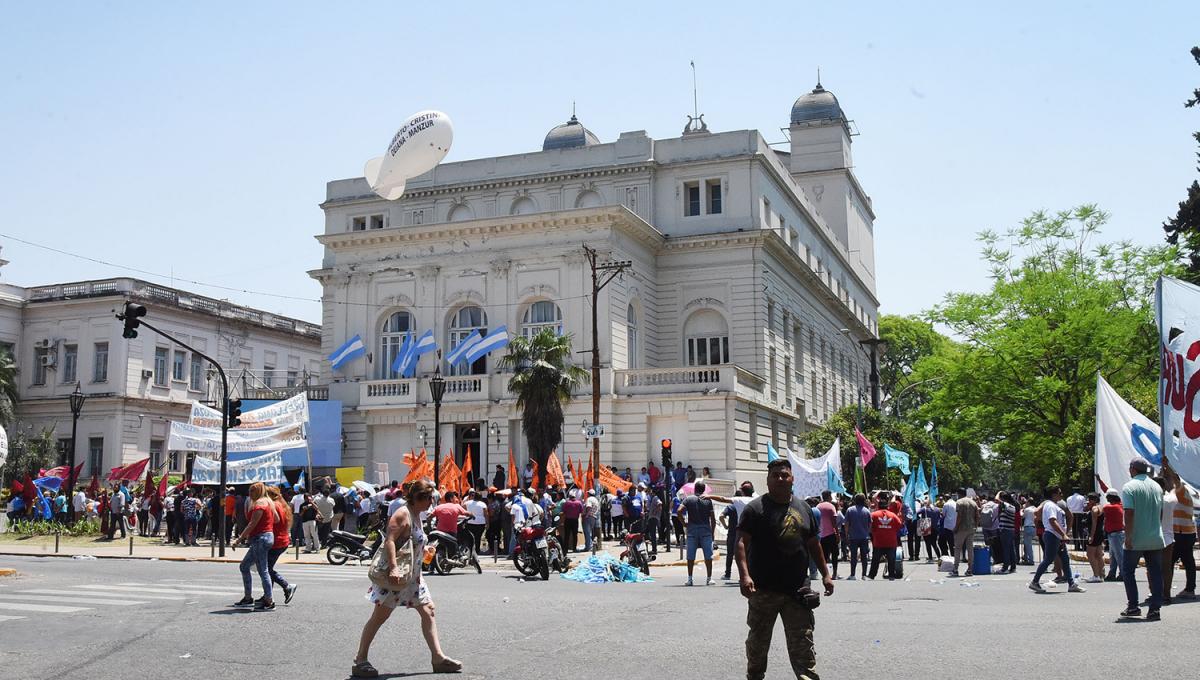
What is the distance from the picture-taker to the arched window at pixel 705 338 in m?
50.3

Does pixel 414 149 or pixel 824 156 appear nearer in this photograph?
pixel 414 149

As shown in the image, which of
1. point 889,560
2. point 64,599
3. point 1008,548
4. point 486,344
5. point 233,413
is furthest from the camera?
point 486,344

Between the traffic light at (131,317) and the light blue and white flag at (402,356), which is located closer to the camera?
the traffic light at (131,317)

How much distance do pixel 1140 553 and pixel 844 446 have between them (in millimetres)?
30876

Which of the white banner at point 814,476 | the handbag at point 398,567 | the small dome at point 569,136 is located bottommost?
the handbag at point 398,567

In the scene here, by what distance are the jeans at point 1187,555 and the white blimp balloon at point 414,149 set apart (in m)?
24.2

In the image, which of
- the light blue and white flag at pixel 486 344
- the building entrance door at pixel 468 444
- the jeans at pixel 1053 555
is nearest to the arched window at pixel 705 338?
the light blue and white flag at pixel 486 344

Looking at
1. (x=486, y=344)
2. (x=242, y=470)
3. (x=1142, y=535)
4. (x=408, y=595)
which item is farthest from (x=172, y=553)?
(x=1142, y=535)

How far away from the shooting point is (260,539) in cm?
1380

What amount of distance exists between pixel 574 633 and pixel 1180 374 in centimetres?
749

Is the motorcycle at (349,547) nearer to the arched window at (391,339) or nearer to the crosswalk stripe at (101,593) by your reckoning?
the crosswalk stripe at (101,593)

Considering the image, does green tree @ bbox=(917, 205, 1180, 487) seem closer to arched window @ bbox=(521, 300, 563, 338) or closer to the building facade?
arched window @ bbox=(521, 300, 563, 338)

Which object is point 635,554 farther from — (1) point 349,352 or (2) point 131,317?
(1) point 349,352

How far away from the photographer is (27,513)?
122ft
